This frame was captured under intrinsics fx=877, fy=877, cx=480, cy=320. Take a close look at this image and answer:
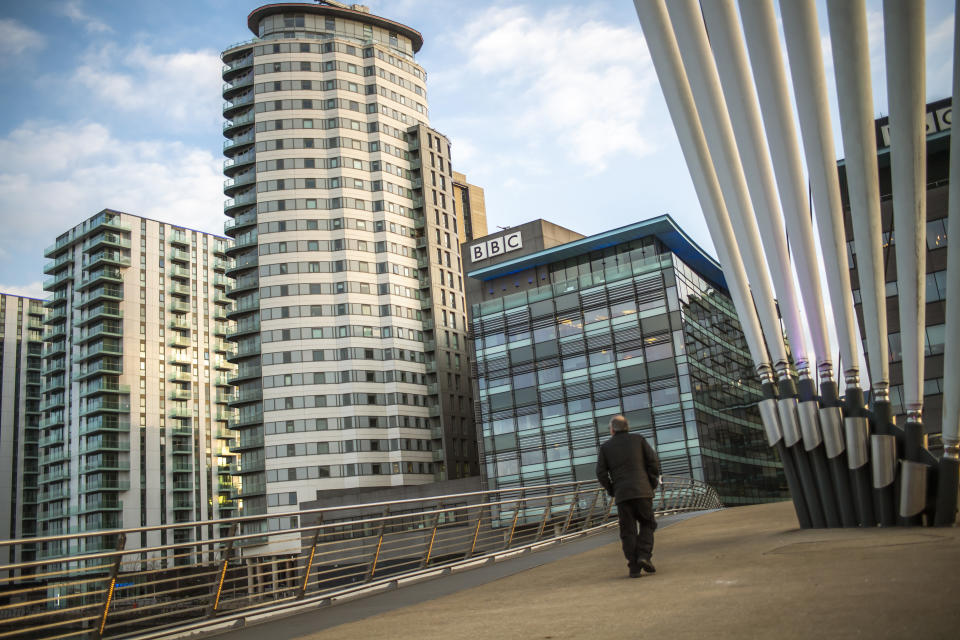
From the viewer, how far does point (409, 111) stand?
293ft

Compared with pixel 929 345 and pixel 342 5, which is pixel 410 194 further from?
pixel 929 345

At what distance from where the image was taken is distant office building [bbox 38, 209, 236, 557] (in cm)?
9394

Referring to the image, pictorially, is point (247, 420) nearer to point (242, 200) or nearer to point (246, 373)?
point (246, 373)

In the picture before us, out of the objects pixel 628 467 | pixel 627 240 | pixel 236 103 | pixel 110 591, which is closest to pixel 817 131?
pixel 628 467

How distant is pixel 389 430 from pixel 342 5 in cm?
4493

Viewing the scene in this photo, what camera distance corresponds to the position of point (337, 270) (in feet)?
265

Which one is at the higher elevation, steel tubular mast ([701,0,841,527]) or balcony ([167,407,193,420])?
balcony ([167,407,193,420])

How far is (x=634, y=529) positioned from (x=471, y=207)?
318ft

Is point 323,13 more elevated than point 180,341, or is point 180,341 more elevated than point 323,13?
point 323,13

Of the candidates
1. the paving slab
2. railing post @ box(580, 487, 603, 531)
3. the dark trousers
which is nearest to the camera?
the paving slab

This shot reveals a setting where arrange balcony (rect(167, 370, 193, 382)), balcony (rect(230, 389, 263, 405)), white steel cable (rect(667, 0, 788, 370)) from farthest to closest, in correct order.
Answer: balcony (rect(167, 370, 193, 382)) → balcony (rect(230, 389, 263, 405)) → white steel cable (rect(667, 0, 788, 370))

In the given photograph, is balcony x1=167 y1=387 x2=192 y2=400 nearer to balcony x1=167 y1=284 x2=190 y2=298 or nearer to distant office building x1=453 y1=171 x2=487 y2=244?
balcony x1=167 y1=284 x2=190 y2=298

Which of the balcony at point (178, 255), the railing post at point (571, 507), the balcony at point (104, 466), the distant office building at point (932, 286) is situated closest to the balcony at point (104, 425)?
the balcony at point (104, 466)

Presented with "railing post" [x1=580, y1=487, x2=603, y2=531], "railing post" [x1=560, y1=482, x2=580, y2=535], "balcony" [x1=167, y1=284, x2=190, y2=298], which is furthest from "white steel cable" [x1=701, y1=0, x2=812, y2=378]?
"balcony" [x1=167, y1=284, x2=190, y2=298]
